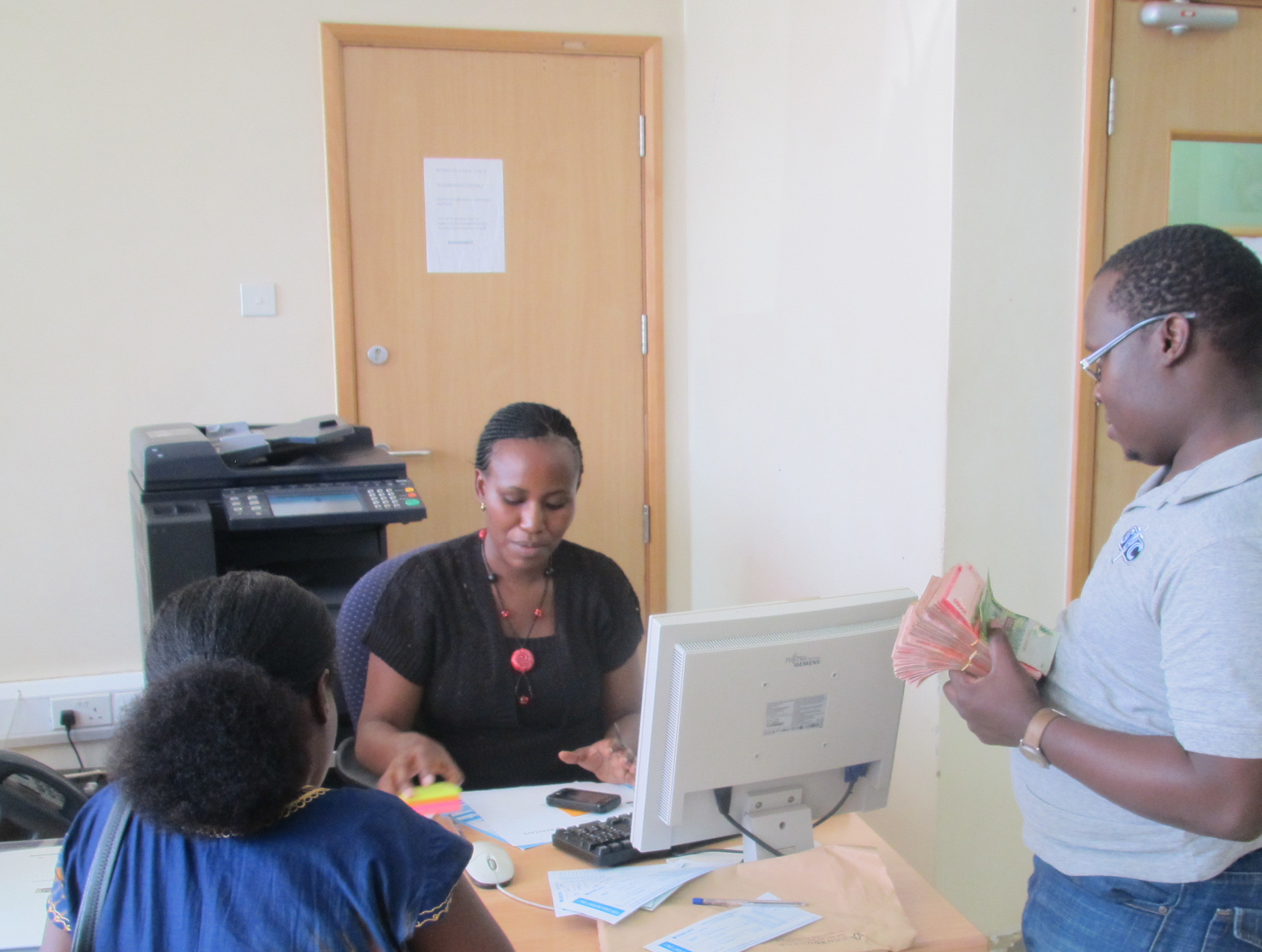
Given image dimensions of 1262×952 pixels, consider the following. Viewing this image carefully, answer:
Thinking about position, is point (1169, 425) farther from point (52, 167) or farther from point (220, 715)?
point (52, 167)

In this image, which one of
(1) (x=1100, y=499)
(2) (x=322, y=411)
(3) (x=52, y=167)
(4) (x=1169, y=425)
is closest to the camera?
(4) (x=1169, y=425)

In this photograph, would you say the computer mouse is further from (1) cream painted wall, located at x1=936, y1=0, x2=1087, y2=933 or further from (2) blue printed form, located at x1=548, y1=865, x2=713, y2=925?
(1) cream painted wall, located at x1=936, y1=0, x2=1087, y2=933

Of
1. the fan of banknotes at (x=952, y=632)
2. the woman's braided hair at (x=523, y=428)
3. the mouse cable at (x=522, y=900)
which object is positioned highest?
the woman's braided hair at (x=523, y=428)

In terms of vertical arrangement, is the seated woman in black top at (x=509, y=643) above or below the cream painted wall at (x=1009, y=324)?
below

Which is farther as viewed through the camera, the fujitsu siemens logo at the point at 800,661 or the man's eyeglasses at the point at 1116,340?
the fujitsu siemens logo at the point at 800,661

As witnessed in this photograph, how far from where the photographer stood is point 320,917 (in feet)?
2.72

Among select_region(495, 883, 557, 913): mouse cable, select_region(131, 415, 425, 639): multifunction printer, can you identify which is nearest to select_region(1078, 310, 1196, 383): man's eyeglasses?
select_region(495, 883, 557, 913): mouse cable

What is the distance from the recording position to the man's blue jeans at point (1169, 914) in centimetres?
102

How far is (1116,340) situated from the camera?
3.42 ft

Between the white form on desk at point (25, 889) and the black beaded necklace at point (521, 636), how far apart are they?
73 centimetres

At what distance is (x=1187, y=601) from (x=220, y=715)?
86cm

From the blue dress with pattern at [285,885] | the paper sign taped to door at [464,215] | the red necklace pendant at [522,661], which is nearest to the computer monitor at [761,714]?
the blue dress with pattern at [285,885]

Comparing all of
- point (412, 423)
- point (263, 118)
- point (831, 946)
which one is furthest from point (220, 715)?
point (263, 118)

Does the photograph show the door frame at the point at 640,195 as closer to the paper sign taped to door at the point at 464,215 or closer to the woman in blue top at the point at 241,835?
the paper sign taped to door at the point at 464,215
